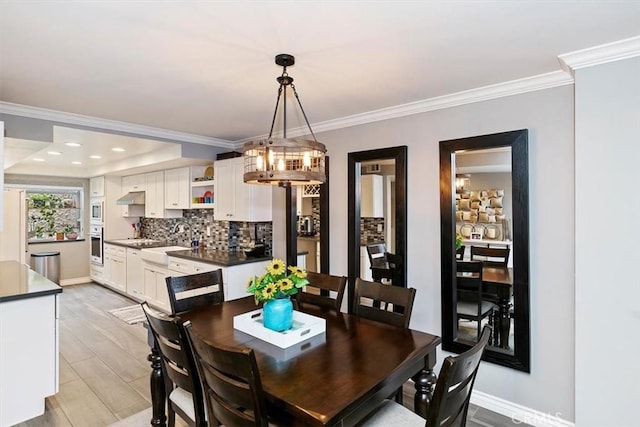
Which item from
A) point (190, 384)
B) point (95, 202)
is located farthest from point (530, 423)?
point (95, 202)

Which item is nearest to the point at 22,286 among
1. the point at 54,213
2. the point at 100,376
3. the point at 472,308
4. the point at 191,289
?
the point at 100,376

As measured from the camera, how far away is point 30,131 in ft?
10.1

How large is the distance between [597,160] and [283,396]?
2235 mm

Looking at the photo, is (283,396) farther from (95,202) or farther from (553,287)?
(95,202)

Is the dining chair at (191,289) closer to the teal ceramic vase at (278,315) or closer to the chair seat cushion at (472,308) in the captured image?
the teal ceramic vase at (278,315)

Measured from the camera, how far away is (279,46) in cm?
194

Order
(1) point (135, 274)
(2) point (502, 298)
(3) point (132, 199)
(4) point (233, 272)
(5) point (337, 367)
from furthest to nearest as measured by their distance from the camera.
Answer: (3) point (132, 199)
(1) point (135, 274)
(4) point (233, 272)
(2) point (502, 298)
(5) point (337, 367)

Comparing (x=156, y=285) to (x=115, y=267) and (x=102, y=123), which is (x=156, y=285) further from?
(x=102, y=123)

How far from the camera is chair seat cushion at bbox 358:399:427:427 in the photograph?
5.30 feet

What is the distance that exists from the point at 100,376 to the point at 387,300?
2.79 metres

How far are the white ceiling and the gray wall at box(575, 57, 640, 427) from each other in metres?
0.33

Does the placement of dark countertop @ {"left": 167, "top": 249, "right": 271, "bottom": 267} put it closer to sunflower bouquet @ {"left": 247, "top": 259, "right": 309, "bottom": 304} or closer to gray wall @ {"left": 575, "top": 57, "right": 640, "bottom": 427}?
sunflower bouquet @ {"left": 247, "top": 259, "right": 309, "bottom": 304}

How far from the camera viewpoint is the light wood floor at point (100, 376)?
2.50 meters

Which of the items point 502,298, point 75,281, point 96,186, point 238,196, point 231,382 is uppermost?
point 96,186
